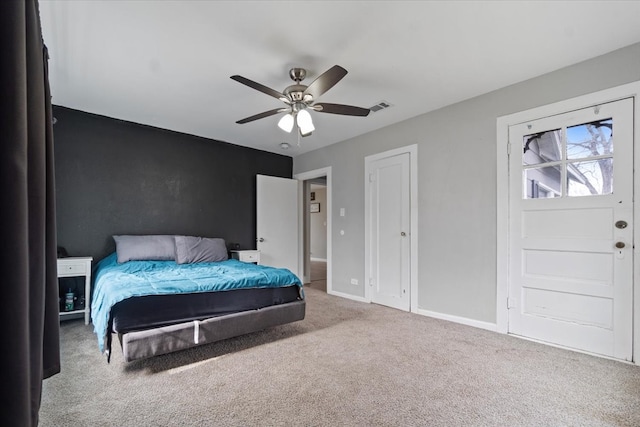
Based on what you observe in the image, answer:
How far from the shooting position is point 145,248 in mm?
3703

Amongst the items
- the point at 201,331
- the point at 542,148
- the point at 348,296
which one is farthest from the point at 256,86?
the point at 348,296

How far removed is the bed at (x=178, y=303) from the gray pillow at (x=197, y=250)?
0.23m

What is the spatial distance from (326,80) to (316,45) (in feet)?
1.02

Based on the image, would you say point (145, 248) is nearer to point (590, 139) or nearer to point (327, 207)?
point (327, 207)

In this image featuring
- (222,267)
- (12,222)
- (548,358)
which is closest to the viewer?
(12,222)

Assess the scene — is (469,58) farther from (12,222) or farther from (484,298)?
(12,222)

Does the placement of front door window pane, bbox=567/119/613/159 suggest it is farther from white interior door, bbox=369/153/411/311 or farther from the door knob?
white interior door, bbox=369/153/411/311

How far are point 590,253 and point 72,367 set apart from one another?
422 centimetres

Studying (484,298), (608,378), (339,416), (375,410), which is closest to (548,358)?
(608,378)

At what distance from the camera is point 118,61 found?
257cm

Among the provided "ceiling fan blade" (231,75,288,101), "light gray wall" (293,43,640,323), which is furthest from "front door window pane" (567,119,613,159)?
"ceiling fan blade" (231,75,288,101)

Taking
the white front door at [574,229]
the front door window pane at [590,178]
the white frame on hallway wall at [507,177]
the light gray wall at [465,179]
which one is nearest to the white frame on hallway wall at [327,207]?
the light gray wall at [465,179]

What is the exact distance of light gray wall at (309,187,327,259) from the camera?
9367mm

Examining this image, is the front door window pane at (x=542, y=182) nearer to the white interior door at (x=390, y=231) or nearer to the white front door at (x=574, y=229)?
the white front door at (x=574, y=229)
